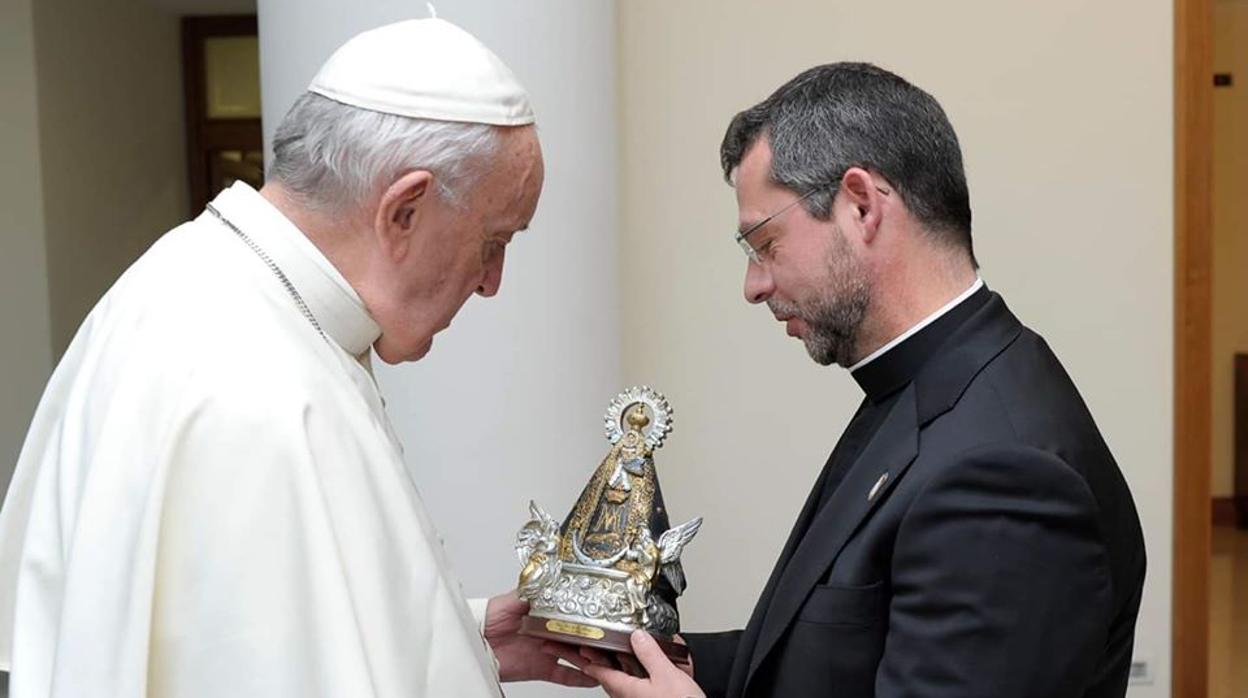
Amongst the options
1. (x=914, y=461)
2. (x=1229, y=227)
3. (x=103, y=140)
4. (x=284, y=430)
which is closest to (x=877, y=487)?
(x=914, y=461)

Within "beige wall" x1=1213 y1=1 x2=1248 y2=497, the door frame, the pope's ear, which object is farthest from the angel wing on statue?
"beige wall" x1=1213 y1=1 x2=1248 y2=497

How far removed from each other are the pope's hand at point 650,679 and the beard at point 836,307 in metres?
0.49

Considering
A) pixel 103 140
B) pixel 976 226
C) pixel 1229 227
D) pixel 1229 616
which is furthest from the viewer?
pixel 1229 227

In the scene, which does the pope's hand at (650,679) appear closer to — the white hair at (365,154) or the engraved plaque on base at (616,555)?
the engraved plaque on base at (616,555)

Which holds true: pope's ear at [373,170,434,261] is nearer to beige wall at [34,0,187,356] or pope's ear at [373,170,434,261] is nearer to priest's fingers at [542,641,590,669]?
priest's fingers at [542,641,590,669]

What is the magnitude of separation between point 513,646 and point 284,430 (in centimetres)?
93

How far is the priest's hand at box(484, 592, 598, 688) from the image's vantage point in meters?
2.44

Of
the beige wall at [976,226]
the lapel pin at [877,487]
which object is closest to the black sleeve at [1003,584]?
the lapel pin at [877,487]

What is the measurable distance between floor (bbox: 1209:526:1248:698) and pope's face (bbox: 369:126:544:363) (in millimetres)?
4761

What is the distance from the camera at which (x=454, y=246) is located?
1.87 metres

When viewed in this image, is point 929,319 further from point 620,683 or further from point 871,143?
point 620,683

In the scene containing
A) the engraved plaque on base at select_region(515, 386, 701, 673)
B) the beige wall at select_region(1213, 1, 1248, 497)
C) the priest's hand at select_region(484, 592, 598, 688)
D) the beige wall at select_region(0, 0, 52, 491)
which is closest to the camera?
the engraved plaque on base at select_region(515, 386, 701, 673)

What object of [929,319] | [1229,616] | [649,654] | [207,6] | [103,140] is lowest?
[1229,616]

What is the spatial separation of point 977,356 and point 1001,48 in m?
2.61
